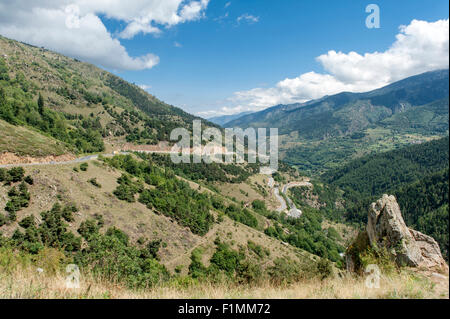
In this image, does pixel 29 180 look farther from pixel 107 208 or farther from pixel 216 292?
pixel 216 292

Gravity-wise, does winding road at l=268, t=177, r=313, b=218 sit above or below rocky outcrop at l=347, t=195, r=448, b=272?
below

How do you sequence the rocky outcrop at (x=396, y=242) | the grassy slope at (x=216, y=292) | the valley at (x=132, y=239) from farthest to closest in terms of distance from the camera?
1. the rocky outcrop at (x=396, y=242)
2. the valley at (x=132, y=239)
3. the grassy slope at (x=216, y=292)

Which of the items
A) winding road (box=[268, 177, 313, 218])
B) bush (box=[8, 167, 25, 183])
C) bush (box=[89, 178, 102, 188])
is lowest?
winding road (box=[268, 177, 313, 218])

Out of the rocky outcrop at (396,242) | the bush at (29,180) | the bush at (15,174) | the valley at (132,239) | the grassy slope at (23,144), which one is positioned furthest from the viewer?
the grassy slope at (23,144)

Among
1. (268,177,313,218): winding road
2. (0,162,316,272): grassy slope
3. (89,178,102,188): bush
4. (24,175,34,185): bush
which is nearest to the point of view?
(24,175,34,185): bush

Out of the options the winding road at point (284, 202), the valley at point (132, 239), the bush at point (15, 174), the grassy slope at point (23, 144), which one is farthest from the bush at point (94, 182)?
the winding road at point (284, 202)

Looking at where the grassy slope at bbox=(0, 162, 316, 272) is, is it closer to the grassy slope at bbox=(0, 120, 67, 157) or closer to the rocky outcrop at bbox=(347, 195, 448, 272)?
the grassy slope at bbox=(0, 120, 67, 157)

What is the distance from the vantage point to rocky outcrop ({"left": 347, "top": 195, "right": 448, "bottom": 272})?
31.1 feet

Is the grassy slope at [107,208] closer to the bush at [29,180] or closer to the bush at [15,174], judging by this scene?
the bush at [29,180]

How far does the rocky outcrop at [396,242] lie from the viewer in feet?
31.1

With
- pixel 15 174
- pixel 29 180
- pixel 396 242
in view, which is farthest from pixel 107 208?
pixel 396 242

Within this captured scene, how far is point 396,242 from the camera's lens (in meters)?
10.7

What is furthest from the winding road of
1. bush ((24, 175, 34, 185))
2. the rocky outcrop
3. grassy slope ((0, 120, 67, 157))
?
bush ((24, 175, 34, 185))
